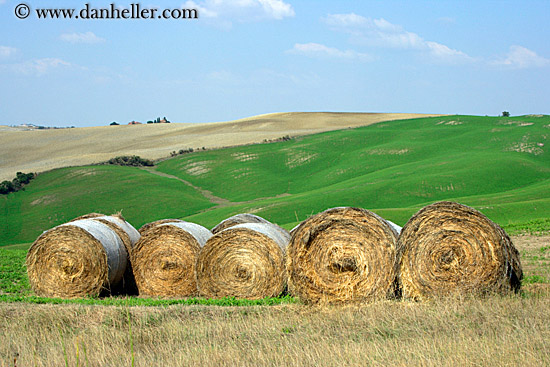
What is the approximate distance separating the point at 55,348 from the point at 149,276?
5.98m

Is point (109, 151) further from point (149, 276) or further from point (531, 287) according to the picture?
point (531, 287)

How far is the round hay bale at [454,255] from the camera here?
31.2 ft

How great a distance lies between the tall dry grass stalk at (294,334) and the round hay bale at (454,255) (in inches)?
17.3

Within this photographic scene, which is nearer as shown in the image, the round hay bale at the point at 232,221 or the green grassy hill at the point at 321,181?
the round hay bale at the point at 232,221

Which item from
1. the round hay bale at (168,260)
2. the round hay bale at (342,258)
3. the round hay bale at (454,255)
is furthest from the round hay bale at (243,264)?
→ the round hay bale at (454,255)

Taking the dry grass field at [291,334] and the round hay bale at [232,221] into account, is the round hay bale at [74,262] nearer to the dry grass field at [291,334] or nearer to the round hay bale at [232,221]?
the dry grass field at [291,334]

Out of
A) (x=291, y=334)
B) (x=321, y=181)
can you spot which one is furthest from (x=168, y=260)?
(x=321, y=181)

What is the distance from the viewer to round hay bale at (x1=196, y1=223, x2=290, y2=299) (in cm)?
1209

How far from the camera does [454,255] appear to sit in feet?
32.2

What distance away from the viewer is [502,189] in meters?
45.8

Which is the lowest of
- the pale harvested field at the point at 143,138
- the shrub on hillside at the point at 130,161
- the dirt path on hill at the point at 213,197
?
the dirt path on hill at the point at 213,197

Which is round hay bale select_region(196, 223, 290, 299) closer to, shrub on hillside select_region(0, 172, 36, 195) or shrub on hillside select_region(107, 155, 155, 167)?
shrub on hillside select_region(0, 172, 36, 195)

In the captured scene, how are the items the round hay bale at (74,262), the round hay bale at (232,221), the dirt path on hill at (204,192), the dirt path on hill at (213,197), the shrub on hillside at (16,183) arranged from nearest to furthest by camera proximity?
1. the round hay bale at (74,262)
2. the round hay bale at (232,221)
3. the dirt path on hill at (213,197)
4. the dirt path on hill at (204,192)
5. the shrub on hillside at (16,183)

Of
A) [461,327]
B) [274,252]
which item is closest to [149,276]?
[274,252]
